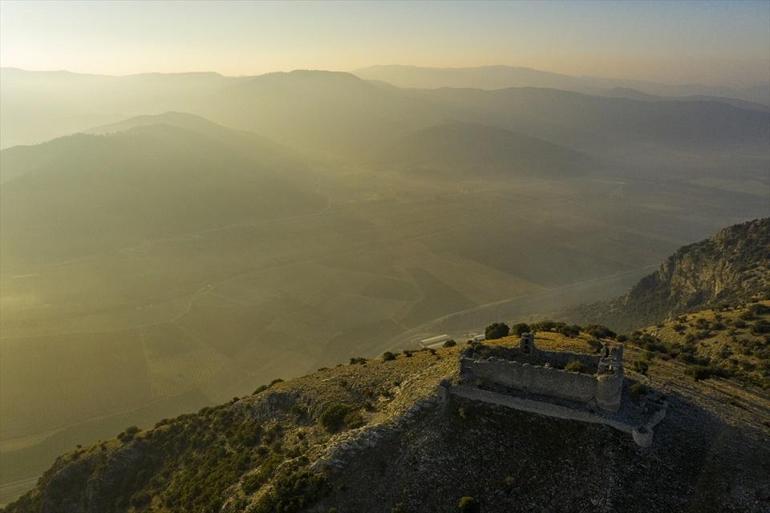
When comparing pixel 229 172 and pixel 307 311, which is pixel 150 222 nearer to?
pixel 229 172

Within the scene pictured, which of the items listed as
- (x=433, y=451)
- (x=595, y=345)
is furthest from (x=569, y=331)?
(x=433, y=451)

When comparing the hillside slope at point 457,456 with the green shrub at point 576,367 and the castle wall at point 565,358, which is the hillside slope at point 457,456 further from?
the green shrub at point 576,367

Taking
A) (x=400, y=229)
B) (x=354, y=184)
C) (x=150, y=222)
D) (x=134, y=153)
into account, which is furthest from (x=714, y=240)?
(x=134, y=153)

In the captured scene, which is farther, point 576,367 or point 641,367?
point 641,367

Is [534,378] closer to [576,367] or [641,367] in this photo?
[576,367]

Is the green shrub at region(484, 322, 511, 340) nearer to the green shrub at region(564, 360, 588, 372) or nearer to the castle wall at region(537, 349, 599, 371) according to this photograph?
the castle wall at region(537, 349, 599, 371)
